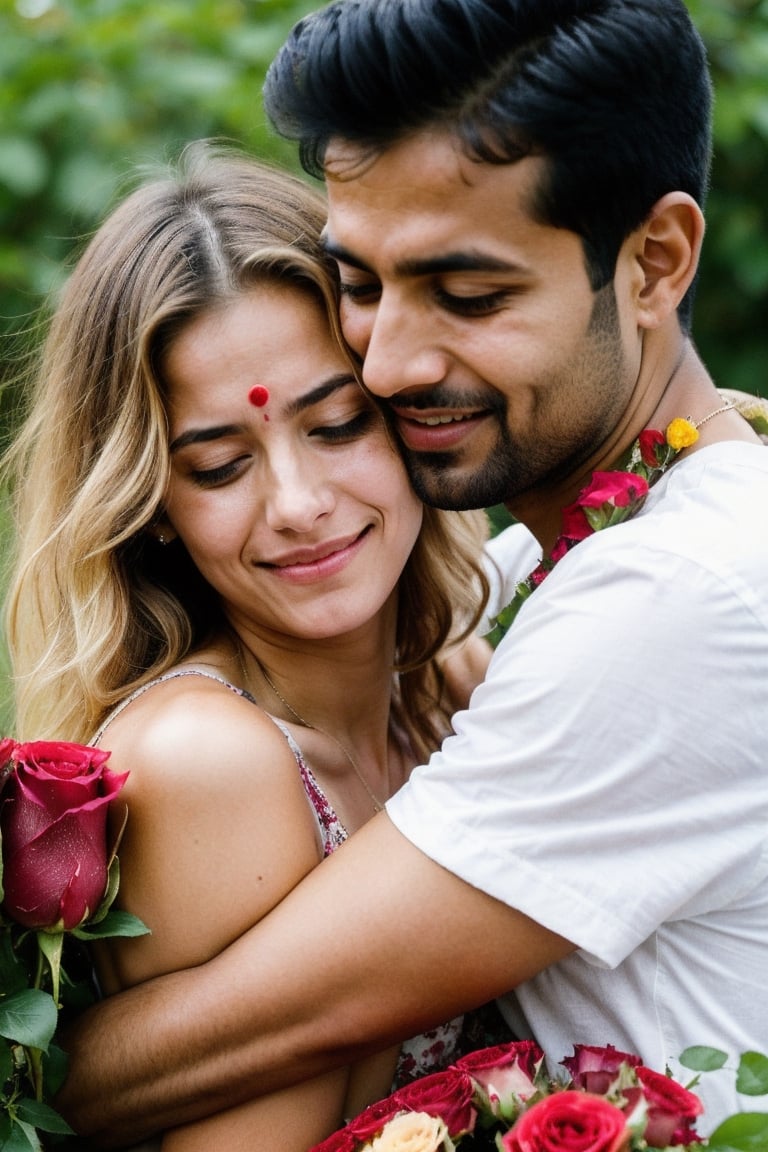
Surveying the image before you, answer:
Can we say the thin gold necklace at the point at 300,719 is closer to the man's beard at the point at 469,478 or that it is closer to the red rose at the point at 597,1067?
the man's beard at the point at 469,478

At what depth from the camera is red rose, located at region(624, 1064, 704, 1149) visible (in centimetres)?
187

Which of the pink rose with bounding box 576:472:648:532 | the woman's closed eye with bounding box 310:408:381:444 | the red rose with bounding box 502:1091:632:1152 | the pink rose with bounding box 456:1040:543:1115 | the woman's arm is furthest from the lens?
the woman's closed eye with bounding box 310:408:381:444

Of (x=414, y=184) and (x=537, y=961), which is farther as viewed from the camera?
(x=414, y=184)

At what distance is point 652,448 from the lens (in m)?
2.57

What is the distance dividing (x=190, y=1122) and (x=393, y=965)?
45cm

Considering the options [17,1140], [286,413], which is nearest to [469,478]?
[286,413]

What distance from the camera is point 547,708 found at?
2.13 m

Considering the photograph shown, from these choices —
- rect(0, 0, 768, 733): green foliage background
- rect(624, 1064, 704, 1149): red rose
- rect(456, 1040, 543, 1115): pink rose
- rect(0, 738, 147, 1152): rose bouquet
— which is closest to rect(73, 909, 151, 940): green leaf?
rect(0, 738, 147, 1152): rose bouquet

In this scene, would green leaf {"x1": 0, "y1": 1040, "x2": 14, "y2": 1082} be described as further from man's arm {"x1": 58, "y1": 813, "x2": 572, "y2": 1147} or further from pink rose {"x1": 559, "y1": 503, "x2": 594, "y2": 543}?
pink rose {"x1": 559, "y1": 503, "x2": 594, "y2": 543}

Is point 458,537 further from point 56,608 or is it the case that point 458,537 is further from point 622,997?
point 622,997

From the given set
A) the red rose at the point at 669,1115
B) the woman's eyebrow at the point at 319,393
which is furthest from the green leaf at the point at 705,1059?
the woman's eyebrow at the point at 319,393

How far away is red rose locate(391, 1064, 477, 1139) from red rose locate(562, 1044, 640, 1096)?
0.15 meters

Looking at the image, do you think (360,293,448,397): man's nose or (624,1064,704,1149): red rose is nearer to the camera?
(624,1064,704,1149): red rose

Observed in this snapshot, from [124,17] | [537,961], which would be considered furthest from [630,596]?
[124,17]
